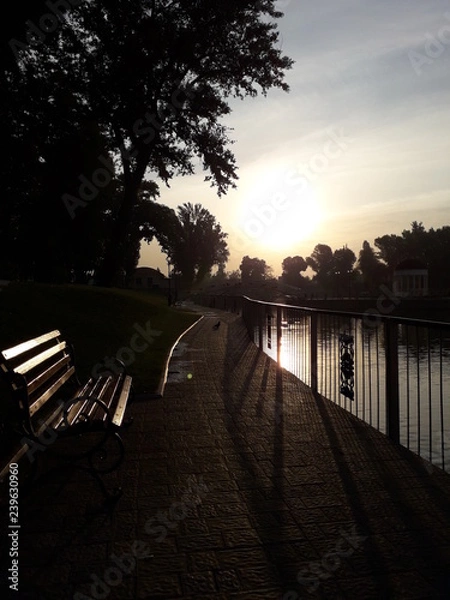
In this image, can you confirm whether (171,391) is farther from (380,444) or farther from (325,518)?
(325,518)

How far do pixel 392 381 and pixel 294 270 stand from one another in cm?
18646

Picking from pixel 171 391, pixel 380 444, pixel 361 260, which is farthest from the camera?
pixel 361 260

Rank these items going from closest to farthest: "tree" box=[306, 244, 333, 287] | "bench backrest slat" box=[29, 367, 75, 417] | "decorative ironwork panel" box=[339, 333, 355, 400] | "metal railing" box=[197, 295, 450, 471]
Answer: "bench backrest slat" box=[29, 367, 75, 417] < "metal railing" box=[197, 295, 450, 471] < "decorative ironwork panel" box=[339, 333, 355, 400] < "tree" box=[306, 244, 333, 287]

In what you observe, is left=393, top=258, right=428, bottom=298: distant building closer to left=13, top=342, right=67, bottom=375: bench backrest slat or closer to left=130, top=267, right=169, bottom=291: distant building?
left=130, top=267, right=169, bottom=291: distant building

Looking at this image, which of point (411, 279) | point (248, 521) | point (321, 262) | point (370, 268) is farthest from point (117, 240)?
point (321, 262)

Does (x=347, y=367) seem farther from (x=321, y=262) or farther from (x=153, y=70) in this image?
(x=321, y=262)

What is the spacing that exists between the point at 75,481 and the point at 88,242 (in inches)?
1209

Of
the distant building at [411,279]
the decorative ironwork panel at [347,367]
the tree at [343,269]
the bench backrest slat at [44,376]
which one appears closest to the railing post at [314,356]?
the decorative ironwork panel at [347,367]

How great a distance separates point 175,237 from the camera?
61281mm

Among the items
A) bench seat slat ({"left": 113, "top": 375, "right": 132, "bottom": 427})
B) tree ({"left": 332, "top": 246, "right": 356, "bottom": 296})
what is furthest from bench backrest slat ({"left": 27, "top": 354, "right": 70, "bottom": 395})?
tree ({"left": 332, "top": 246, "right": 356, "bottom": 296})

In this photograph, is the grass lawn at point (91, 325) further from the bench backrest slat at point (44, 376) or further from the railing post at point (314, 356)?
the railing post at point (314, 356)

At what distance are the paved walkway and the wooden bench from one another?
0.94 ft

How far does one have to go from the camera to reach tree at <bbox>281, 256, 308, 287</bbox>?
7380 inches

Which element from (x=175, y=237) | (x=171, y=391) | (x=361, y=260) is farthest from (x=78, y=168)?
(x=361, y=260)
